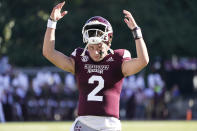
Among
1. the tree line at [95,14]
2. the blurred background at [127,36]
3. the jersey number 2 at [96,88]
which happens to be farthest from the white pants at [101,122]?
the tree line at [95,14]

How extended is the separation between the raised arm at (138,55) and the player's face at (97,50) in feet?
0.71

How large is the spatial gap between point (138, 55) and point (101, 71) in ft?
1.25

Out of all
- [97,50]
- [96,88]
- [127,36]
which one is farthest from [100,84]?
[127,36]

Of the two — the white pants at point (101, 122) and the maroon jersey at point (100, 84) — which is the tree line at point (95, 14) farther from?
the white pants at point (101, 122)

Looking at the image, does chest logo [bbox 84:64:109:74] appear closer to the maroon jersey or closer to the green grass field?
the maroon jersey

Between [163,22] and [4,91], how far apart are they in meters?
11.8

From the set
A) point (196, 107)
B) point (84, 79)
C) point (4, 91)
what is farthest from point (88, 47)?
point (196, 107)

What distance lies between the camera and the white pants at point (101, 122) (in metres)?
5.43

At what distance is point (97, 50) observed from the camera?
5590 mm

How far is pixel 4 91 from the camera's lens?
85.4 feet

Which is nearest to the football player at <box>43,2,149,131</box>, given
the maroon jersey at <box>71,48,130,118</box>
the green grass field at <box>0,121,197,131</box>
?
the maroon jersey at <box>71,48,130,118</box>

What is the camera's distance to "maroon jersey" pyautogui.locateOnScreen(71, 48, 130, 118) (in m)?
5.52

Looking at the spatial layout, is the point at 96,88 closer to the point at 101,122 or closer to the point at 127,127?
the point at 101,122

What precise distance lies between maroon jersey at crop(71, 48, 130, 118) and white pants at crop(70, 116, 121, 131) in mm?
36
